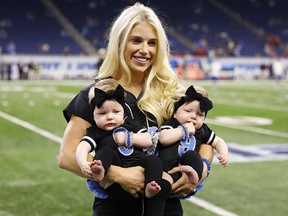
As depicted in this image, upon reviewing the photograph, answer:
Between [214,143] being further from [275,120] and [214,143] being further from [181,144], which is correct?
[275,120]

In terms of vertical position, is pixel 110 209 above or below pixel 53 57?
above

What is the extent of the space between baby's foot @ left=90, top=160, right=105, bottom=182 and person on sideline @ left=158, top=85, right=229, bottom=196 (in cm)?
35

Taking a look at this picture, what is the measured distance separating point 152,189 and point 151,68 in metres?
0.69

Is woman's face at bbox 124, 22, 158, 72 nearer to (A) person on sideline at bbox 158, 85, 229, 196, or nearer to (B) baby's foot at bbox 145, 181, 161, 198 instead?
(A) person on sideline at bbox 158, 85, 229, 196

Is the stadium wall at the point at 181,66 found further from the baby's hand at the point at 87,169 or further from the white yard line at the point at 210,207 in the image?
the baby's hand at the point at 87,169

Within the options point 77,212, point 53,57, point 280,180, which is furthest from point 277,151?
point 53,57

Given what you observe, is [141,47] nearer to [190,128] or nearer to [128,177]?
[190,128]

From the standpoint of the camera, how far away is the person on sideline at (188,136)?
9.73 ft

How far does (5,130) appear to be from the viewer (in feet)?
41.1

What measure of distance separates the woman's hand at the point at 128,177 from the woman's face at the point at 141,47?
1.84ft

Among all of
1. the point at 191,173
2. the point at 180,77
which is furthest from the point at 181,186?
the point at 180,77

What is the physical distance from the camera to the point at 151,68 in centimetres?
320

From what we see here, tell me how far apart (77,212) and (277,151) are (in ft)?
15.9

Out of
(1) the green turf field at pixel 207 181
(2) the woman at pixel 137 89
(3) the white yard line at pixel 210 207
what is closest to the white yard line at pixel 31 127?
(1) the green turf field at pixel 207 181
